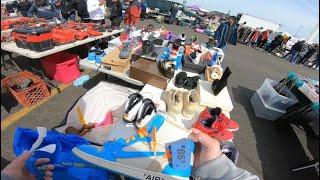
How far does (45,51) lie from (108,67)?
2.78ft

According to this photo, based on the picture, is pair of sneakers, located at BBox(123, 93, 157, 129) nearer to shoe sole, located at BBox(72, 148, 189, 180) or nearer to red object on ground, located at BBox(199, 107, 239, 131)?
shoe sole, located at BBox(72, 148, 189, 180)

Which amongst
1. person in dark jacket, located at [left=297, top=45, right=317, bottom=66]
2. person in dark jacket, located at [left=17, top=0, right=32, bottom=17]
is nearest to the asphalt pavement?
person in dark jacket, located at [left=17, top=0, right=32, bottom=17]

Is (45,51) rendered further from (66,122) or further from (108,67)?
(66,122)

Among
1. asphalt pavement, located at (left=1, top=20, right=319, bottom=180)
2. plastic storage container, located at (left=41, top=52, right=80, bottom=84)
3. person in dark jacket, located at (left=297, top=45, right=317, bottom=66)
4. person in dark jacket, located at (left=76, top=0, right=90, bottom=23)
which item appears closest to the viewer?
asphalt pavement, located at (left=1, top=20, right=319, bottom=180)

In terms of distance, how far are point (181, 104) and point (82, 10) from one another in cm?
463

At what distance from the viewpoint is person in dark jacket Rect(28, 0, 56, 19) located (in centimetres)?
547

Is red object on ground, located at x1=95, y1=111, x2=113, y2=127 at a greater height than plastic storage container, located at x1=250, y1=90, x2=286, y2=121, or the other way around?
red object on ground, located at x1=95, y1=111, x2=113, y2=127

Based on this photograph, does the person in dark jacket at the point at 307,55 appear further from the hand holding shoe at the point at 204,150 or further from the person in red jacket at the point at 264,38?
the hand holding shoe at the point at 204,150

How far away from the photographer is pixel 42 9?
5941mm

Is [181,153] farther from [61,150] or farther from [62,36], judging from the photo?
[62,36]

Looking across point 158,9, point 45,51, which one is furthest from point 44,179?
point 158,9

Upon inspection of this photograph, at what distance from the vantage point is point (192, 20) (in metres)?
13.5

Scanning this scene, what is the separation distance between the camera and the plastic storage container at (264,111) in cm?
406

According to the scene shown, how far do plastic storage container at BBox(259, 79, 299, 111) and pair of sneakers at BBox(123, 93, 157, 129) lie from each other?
2.96 meters
